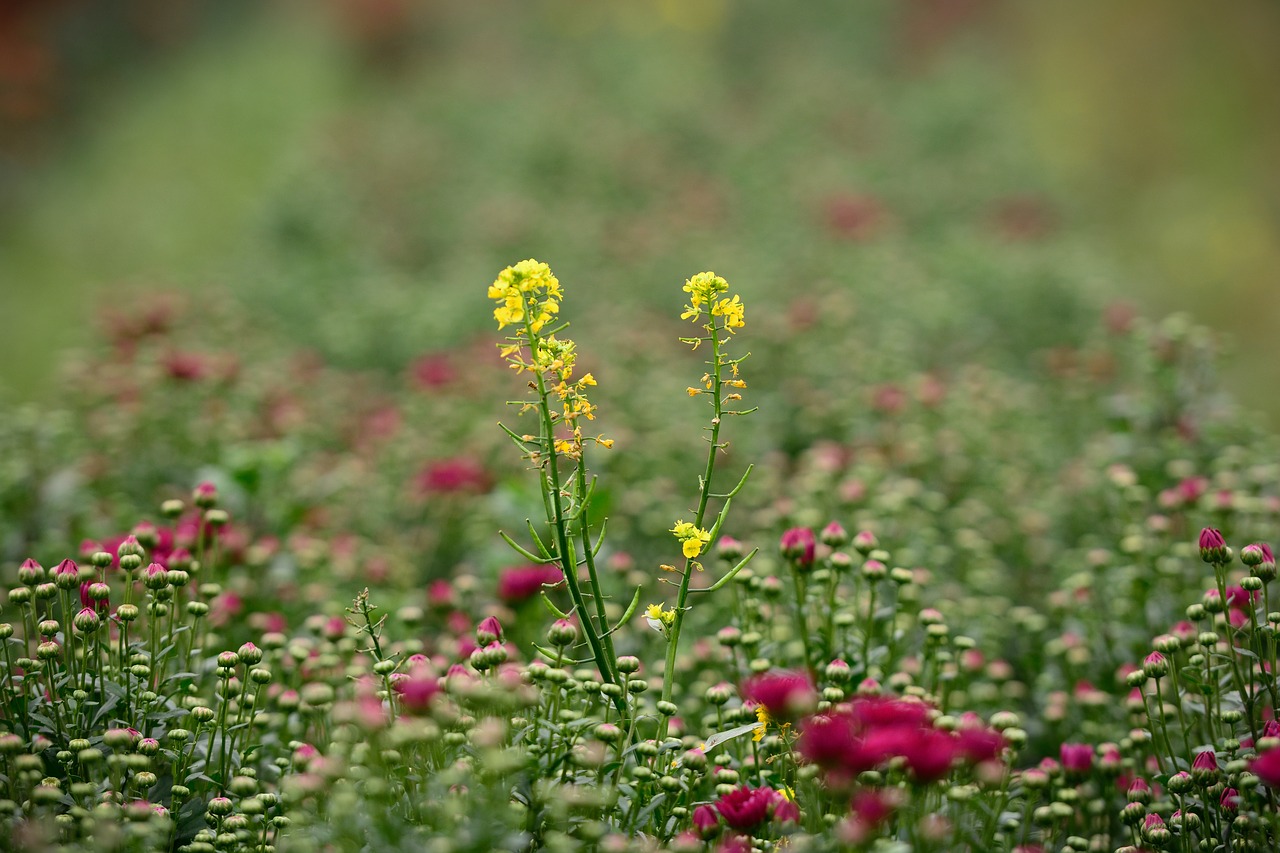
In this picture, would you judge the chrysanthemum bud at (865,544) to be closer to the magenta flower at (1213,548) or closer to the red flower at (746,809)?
the magenta flower at (1213,548)

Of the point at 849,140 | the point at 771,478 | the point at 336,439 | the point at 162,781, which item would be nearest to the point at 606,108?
the point at 849,140

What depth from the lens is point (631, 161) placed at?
739 centimetres

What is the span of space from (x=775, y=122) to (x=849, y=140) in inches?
26.9

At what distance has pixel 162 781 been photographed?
1479 millimetres

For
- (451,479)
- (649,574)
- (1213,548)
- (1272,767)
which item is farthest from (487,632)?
(451,479)

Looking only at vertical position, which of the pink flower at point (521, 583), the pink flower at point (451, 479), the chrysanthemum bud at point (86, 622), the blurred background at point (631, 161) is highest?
the blurred background at point (631, 161)

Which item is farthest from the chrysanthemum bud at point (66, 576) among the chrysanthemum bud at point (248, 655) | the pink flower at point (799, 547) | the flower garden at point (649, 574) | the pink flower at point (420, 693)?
the pink flower at point (799, 547)

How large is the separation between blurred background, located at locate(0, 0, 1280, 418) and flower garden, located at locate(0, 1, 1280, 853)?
0.16 m

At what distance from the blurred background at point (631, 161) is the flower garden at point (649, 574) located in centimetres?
16

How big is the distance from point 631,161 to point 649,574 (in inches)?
208

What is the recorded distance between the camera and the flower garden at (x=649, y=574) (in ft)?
4.38

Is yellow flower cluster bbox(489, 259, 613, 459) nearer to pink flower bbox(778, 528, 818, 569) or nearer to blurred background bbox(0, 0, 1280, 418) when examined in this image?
pink flower bbox(778, 528, 818, 569)

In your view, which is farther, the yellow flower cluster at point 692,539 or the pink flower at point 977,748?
the yellow flower cluster at point 692,539

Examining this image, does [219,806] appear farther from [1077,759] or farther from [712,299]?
[1077,759]
